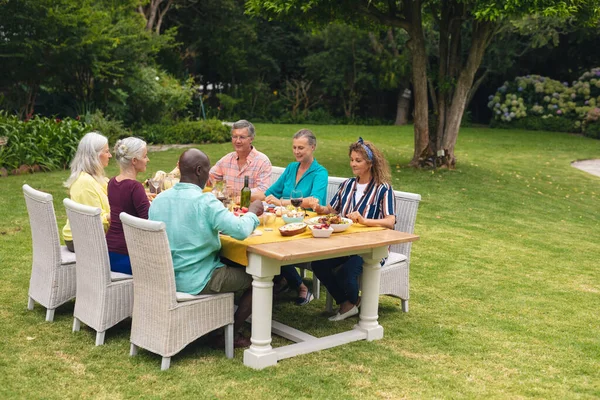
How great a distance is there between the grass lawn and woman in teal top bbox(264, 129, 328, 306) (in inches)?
9.6

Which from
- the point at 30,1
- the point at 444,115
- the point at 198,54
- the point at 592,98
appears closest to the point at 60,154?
the point at 30,1

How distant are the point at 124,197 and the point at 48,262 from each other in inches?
35.5

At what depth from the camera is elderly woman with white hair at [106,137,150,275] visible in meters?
4.95

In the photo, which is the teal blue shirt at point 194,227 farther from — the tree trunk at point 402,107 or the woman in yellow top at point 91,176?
the tree trunk at point 402,107

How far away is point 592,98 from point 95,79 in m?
17.4

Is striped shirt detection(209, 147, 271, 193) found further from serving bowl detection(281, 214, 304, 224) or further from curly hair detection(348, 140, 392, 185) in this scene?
serving bowl detection(281, 214, 304, 224)

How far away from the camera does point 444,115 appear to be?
47.5ft

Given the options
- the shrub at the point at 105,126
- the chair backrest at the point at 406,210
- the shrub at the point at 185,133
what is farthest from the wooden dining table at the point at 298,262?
the shrub at the point at 185,133

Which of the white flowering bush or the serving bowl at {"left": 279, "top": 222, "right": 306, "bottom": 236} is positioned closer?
the serving bowl at {"left": 279, "top": 222, "right": 306, "bottom": 236}

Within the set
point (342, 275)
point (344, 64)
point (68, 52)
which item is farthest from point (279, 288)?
point (344, 64)

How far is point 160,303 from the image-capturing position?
4.45 metres

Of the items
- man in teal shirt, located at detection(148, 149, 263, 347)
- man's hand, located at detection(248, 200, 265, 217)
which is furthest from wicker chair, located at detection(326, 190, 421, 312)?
man in teal shirt, located at detection(148, 149, 263, 347)

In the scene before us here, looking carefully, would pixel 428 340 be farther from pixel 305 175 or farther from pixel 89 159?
pixel 89 159

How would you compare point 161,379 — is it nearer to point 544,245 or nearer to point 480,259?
point 480,259
